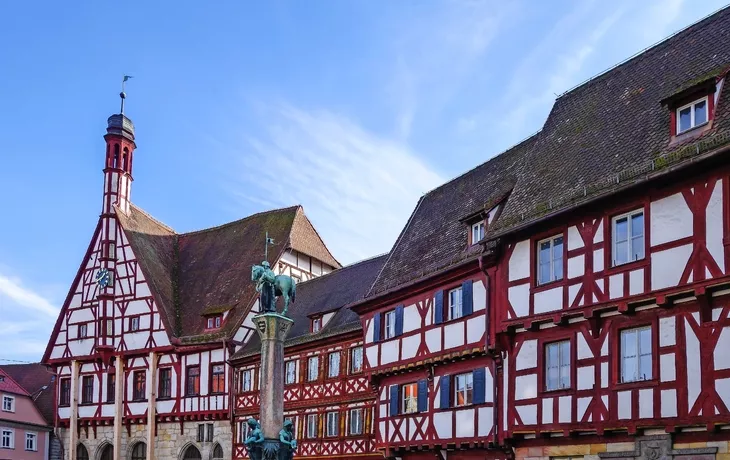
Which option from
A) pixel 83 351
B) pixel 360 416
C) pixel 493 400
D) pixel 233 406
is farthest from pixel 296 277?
pixel 493 400

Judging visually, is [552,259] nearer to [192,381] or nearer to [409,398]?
[409,398]

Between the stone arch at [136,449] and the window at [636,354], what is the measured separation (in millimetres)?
32703

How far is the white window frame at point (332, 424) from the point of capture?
37625 mm

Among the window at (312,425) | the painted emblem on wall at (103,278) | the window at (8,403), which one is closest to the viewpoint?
the window at (312,425)

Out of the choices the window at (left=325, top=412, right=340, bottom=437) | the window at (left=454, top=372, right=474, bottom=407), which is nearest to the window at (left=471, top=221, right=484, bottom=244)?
the window at (left=454, top=372, right=474, bottom=407)

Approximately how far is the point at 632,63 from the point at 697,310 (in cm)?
880

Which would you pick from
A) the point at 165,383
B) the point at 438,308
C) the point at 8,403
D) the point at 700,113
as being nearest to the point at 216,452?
the point at 165,383

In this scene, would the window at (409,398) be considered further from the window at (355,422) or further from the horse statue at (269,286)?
the horse statue at (269,286)

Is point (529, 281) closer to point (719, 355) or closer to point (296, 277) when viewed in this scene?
point (719, 355)

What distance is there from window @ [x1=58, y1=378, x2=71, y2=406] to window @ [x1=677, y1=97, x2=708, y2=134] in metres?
38.9

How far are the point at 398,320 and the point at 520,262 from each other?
23.6 ft

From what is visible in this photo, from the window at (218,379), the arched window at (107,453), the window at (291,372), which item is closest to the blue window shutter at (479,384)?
the window at (291,372)

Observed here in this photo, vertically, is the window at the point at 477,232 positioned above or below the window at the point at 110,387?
above

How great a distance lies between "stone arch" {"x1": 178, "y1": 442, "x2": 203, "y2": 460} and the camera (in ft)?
151
